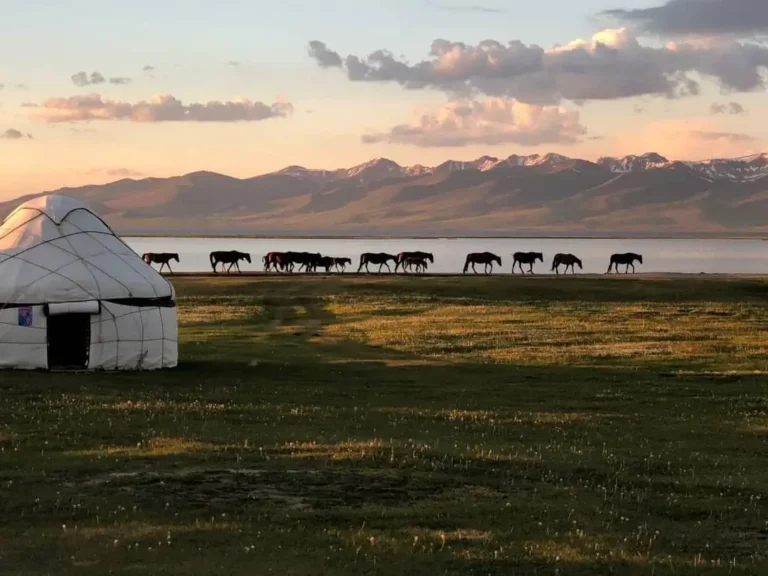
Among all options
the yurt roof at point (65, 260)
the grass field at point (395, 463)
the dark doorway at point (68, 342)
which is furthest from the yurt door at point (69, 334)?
the grass field at point (395, 463)

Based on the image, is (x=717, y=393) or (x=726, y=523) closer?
(x=726, y=523)

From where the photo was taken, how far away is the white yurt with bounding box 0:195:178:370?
2397 cm

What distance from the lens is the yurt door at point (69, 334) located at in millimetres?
24000

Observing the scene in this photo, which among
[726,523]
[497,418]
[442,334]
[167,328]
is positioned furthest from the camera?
[442,334]

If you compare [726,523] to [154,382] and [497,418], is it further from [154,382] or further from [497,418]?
[154,382]

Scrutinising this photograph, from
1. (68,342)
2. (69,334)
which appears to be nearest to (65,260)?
(69,334)

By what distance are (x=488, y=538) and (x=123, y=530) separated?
3414mm

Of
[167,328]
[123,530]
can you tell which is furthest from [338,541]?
[167,328]

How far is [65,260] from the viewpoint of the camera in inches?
982

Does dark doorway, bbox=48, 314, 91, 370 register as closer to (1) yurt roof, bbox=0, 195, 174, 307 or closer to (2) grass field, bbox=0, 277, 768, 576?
(1) yurt roof, bbox=0, 195, 174, 307

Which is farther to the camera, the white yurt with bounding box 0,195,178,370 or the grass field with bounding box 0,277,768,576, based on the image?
the white yurt with bounding box 0,195,178,370

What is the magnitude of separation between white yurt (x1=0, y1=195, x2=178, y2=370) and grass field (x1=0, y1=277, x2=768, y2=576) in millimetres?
1225

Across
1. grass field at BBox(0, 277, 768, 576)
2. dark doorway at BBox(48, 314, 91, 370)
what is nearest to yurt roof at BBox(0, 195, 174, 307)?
dark doorway at BBox(48, 314, 91, 370)

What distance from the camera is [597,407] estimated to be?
66.5 ft
